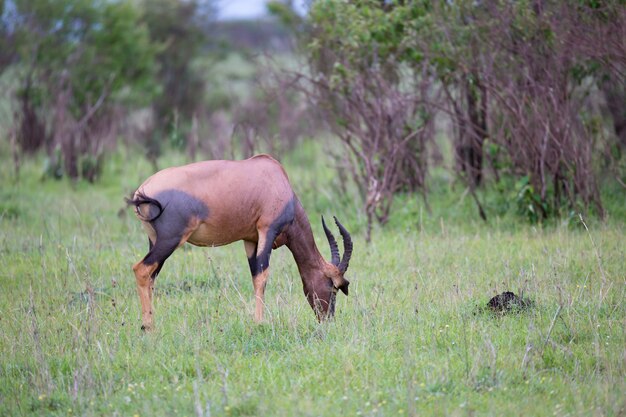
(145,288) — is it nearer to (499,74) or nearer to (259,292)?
(259,292)

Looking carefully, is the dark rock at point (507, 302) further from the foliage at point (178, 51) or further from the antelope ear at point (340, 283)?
the foliage at point (178, 51)

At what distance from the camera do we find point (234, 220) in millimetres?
6543

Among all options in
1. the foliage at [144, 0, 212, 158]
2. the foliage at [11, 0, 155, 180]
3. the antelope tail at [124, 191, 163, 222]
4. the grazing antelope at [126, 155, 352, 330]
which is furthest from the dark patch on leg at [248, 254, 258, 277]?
the foliage at [144, 0, 212, 158]

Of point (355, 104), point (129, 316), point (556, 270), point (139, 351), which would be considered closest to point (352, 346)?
point (139, 351)

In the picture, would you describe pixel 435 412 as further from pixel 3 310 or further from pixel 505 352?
pixel 3 310

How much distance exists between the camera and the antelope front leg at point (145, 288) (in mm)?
6191

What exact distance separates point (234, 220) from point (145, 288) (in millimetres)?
861

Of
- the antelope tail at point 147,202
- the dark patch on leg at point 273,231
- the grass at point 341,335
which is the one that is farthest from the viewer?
the dark patch on leg at point 273,231

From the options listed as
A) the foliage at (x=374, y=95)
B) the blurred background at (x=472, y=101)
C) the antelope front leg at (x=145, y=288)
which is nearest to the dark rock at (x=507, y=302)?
the antelope front leg at (x=145, y=288)

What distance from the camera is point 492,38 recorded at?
9883 millimetres

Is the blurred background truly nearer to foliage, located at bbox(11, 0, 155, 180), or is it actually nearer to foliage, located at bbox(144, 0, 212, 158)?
foliage, located at bbox(11, 0, 155, 180)

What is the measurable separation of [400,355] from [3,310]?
3.32 meters

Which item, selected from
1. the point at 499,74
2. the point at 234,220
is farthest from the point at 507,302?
the point at 499,74

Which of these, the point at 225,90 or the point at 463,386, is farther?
the point at 225,90
